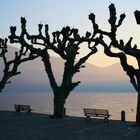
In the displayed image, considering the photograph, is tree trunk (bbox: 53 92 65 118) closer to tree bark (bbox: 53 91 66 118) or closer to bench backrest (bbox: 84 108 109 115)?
tree bark (bbox: 53 91 66 118)

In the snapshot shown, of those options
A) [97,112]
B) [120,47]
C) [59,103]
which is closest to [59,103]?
[59,103]

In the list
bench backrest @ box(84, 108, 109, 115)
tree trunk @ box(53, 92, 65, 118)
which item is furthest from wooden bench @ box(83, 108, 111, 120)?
tree trunk @ box(53, 92, 65, 118)

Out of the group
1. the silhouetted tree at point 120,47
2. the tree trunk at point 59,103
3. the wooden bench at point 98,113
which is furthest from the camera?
the tree trunk at point 59,103

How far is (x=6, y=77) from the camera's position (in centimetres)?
4081

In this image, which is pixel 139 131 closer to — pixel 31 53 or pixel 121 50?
pixel 121 50

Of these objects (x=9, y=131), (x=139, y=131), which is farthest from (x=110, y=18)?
(x=9, y=131)

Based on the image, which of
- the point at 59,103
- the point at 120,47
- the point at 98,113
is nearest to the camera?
the point at 120,47

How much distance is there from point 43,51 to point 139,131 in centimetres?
1348

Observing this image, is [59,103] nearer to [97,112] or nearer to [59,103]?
[59,103]

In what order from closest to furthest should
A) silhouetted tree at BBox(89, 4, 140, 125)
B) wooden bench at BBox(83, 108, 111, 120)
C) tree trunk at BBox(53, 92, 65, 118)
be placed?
silhouetted tree at BBox(89, 4, 140, 125)
wooden bench at BBox(83, 108, 111, 120)
tree trunk at BBox(53, 92, 65, 118)

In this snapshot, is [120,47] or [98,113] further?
[98,113]

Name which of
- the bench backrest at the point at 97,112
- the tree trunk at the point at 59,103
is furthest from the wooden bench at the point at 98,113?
the tree trunk at the point at 59,103

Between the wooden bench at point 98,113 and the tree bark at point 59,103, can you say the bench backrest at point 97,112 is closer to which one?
the wooden bench at point 98,113

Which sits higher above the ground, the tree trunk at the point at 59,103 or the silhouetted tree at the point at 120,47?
the silhouetted tree at the point at 120,47
